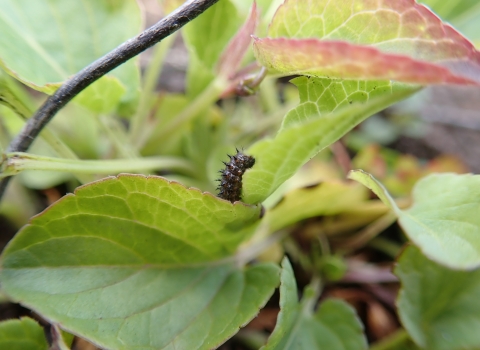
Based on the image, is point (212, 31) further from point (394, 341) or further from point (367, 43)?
point (394, 341)

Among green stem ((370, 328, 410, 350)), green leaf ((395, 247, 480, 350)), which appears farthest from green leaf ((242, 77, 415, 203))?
green stem ((370, 328, 410, 350))

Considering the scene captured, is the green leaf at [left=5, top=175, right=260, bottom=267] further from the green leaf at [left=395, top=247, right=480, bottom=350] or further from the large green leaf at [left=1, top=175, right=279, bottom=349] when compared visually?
the green leaf at [left=395, top=247, right=480, bottom=350]

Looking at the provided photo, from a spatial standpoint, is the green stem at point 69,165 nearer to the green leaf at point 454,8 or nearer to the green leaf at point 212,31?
the green leaf at point 212,31

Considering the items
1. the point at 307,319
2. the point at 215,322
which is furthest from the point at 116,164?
the point at 307,319

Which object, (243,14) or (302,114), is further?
(243,14)

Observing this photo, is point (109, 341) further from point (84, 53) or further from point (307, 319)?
point (84, 53)

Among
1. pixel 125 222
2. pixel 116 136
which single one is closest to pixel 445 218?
pixel 125 222

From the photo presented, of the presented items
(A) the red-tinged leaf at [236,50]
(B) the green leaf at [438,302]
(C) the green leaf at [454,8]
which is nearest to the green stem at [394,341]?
(B) the green leaf at [438,302]
